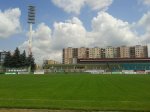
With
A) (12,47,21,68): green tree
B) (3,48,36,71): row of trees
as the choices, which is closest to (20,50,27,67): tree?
(3,48,36,71): row of trees

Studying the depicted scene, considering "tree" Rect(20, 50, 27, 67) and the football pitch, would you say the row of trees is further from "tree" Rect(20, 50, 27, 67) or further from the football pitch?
the football pitch

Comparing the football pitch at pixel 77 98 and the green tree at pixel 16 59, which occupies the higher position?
the green tree at pixel 16 59

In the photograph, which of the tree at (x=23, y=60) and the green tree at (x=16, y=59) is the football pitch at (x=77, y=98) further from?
the tree at (x=23, y=60)

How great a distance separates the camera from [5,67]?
501ft

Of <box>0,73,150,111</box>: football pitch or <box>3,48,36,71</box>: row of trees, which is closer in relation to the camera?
<box>0,73,150,111</box>: football pitch

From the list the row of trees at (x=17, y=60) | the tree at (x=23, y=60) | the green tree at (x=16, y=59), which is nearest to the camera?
the green tree at (x=16, y=59)

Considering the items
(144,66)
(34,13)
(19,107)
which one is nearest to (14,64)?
(34,13)

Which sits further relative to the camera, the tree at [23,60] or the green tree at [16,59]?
the tree at [23,60]

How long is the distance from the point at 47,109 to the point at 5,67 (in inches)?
5537

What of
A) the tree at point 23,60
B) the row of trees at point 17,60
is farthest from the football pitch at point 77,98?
the tree at point 23,60

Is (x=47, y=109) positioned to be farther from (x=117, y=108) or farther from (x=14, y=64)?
→ (x=14, y=64)

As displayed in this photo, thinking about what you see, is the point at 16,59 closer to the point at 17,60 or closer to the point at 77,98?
the point at 17,60

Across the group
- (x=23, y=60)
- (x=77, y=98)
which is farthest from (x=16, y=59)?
(x=77, y=98)

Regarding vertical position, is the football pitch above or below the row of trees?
below
